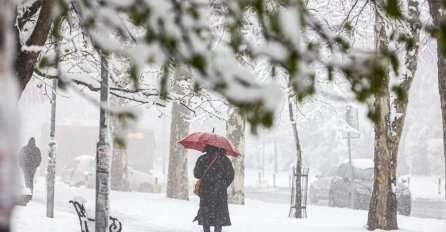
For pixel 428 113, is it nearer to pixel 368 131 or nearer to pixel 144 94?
pixel 368 131

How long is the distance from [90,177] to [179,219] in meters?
15.5

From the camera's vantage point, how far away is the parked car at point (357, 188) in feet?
63.6

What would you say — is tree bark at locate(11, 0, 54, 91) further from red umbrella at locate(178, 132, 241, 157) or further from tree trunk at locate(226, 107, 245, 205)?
tree trunk at locate(226, 107, 245, 205)

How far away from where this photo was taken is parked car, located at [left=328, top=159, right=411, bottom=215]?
19.4 metres

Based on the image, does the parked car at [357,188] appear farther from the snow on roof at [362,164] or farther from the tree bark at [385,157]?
the tree bark at [385,157]

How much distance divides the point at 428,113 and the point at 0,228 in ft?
140

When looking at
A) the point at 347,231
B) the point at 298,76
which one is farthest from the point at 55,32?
the point at 347,231

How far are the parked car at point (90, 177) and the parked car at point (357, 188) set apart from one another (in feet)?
30.6

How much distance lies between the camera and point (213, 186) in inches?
418

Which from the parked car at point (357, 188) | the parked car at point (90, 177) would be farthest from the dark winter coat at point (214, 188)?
the parked car at point (90, 177)

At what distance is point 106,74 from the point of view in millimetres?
7914

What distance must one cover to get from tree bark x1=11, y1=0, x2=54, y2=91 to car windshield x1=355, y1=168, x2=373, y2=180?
637 inches

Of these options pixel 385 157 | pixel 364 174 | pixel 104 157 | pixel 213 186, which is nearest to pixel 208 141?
pixel 213 186

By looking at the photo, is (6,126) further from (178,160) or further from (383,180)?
(178,160)
